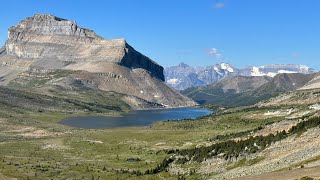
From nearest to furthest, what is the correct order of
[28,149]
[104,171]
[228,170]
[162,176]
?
[228,170] < [162,176] < [104,171] < [28,149]

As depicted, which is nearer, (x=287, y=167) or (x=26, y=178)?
(x=287, y=167)

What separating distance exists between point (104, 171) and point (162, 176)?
18411 millimetres

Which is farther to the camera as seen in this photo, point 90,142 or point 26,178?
point 90,142

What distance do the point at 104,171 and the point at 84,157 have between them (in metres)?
30.9

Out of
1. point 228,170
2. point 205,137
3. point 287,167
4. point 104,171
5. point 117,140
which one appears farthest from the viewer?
point 117,140

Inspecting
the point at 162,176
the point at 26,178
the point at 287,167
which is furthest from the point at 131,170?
the point at 287,167

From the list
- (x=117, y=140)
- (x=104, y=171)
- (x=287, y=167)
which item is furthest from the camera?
(x=117, y=140)

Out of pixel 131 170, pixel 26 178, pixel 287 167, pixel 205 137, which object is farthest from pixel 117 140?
pixel 287 167

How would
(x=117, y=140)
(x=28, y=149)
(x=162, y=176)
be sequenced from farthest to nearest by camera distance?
1. (x=117, y=140)
2. (x=28, y=149)
3. (x=162, y=176)

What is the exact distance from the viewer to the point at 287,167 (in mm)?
71938

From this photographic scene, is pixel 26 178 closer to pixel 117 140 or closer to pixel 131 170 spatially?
pixel 131 170

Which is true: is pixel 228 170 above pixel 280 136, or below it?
below

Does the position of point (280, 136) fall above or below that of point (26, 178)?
above

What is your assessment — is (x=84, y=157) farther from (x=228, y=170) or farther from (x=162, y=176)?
(x=228, y=170)
